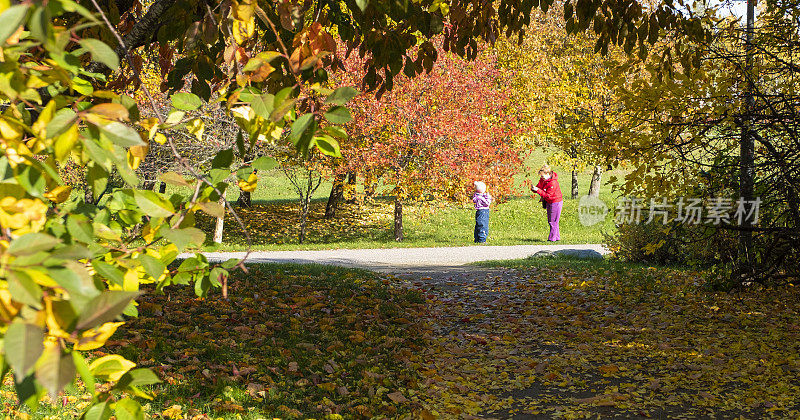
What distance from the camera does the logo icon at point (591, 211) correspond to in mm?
21359

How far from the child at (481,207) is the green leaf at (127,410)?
45.5 feet

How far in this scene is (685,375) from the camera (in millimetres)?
4984

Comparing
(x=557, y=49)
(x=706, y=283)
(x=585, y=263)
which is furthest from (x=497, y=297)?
(x=557, y=49)

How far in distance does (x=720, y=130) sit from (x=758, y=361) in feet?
8.19

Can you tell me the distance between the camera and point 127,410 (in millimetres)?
1333

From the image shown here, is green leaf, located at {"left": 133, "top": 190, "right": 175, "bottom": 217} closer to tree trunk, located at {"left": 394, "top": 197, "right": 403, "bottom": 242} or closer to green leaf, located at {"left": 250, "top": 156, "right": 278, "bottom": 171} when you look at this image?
green leaf, located at {"left": 250, "top": 156, "right": 278, "bottom": 171}

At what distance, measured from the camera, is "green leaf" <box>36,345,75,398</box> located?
915 mm

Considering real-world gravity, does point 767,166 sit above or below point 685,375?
above

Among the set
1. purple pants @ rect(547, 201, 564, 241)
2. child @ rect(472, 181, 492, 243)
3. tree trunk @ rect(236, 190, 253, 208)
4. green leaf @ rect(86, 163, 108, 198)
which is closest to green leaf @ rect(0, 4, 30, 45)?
green leaf @ rect(86, 163, 108, 198)

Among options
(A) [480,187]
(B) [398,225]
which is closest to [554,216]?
(A) [480,187]

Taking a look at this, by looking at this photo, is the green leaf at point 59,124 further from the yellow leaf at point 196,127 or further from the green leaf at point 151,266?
the yellow leaf at point 196,127

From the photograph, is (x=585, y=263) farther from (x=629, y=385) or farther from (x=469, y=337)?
(x=629, y=385)

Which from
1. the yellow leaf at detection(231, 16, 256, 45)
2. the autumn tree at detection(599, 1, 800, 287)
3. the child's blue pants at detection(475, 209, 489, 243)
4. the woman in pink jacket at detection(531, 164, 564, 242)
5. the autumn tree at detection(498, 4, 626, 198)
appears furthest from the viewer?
the autumn tree at detection(498, 4, 626, 198)

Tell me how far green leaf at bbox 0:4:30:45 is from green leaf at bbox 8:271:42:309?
338mm
